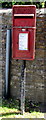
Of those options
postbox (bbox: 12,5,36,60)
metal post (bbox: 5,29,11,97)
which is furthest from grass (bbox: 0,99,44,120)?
postbox (bbox: 12,5,36,60)

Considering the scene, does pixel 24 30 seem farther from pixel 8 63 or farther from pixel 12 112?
pixel 12 112

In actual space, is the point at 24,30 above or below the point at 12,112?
above

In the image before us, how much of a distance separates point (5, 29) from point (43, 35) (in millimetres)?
910

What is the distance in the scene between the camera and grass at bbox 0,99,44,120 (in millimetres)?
4109

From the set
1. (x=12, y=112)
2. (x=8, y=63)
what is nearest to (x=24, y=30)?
(x=8, y=63)

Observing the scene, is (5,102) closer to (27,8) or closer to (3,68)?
(3,68)

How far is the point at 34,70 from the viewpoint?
470 centimetres

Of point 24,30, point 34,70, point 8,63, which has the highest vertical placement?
point 24,30

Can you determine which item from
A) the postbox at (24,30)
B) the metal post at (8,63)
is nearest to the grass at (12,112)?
the metal post at (8,63)

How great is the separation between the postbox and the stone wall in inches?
22.7

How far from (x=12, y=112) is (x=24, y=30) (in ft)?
5.74

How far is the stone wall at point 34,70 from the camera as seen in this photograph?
4.55m

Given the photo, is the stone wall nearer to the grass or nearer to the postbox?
the grass

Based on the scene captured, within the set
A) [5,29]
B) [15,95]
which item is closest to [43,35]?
[5,29]
